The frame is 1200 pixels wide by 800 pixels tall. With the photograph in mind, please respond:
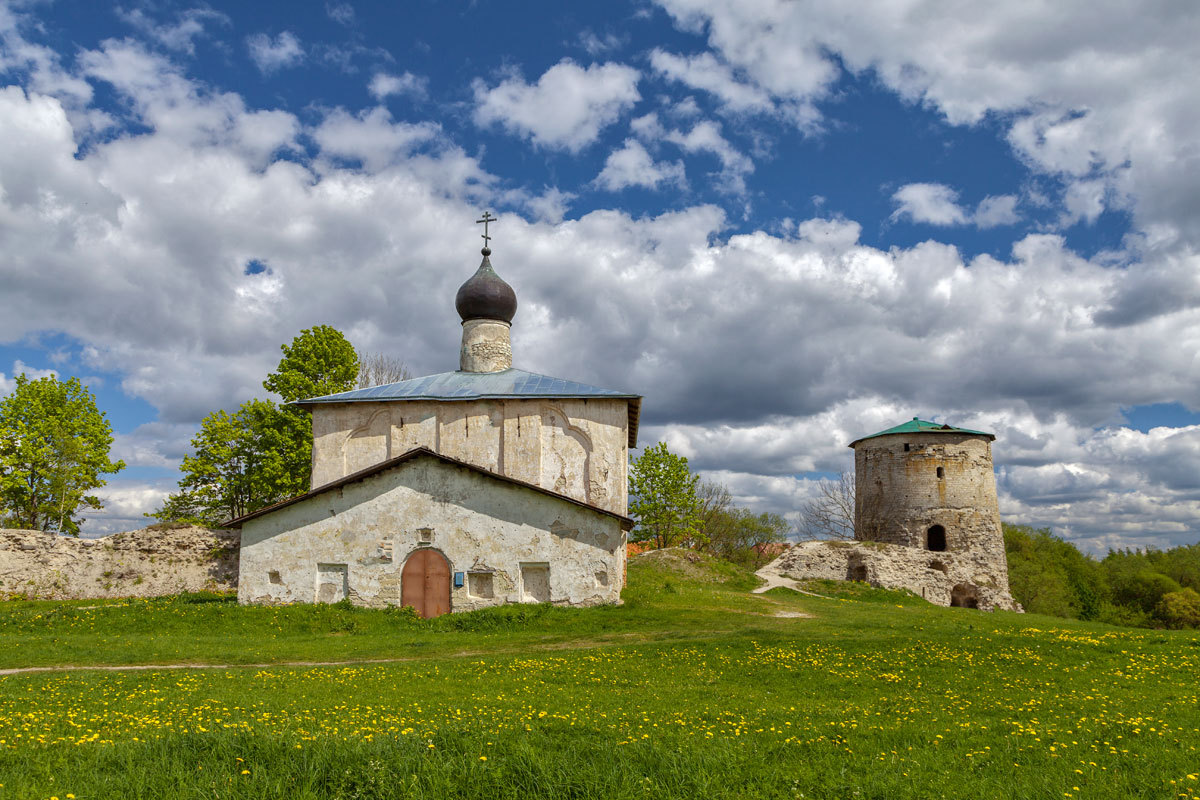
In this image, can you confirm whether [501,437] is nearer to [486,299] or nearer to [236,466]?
[486,299]

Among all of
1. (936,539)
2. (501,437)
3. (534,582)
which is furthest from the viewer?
(936,539)

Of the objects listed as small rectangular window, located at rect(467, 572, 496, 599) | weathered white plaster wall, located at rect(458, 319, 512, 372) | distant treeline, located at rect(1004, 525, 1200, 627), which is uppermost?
weathered white plaster wall, located at rect(458, 319, 512, 372)

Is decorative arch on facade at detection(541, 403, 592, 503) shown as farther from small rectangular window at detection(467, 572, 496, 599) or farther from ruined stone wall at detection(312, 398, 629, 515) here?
small rectangular window at detection(467, 572, 496, 599)

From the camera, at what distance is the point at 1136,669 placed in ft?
33.4

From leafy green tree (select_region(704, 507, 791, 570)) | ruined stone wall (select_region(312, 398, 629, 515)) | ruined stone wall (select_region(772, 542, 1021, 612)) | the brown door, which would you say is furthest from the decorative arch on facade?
leafy green tree (select_region(704, 507, 791, 570))

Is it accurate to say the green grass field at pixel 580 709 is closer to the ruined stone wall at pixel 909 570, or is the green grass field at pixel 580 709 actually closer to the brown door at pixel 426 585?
the brown door at pixel 426 585

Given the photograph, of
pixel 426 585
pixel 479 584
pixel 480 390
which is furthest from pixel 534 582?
pixel 480 390

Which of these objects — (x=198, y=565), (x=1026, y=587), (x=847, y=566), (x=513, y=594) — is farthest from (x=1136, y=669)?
(x=1026, y=587)

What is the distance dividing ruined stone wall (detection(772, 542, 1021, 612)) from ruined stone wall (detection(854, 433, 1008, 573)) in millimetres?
675

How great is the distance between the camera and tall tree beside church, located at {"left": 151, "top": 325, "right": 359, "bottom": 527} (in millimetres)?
29188

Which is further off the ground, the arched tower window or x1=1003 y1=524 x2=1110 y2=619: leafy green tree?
the arched tower window

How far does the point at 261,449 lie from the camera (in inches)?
1185

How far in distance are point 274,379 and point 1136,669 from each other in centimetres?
2953

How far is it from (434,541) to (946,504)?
75.9 ft
